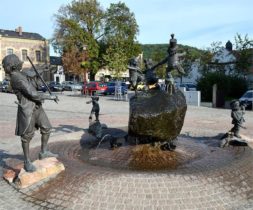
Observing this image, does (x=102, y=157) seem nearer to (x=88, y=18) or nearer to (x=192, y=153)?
(x=192, y=153)

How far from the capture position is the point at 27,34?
6669 cm

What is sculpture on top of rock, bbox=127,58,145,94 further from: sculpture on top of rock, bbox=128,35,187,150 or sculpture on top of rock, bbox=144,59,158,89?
sculpture on top of rock, bbox=128,35,187,150

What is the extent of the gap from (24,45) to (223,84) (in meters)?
43.7

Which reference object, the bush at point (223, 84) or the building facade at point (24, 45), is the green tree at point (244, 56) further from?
the building facade at point (24, 45)

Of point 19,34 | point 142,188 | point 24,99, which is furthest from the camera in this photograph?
point 19,34

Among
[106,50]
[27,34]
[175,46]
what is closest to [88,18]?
[106,50]

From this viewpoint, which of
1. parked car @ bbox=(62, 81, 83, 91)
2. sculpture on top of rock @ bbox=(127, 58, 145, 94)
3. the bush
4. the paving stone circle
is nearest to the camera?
the paving stone circle

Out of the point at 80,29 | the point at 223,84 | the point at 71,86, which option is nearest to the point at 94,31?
the point at 80,29

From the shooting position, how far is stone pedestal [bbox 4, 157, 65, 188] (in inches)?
238

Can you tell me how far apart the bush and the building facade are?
3593 centimetres

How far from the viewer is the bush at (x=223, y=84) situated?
29.8 metres

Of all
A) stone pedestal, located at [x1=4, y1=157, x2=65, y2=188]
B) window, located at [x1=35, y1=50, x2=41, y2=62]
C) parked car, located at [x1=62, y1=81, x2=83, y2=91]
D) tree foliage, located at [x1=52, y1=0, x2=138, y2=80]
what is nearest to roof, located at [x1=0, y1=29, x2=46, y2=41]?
window, located at [x1=35, y1=50, x2=41, y2=62]

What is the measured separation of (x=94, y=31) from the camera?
54312 millimetres

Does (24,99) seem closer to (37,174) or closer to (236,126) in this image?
(37,174)
